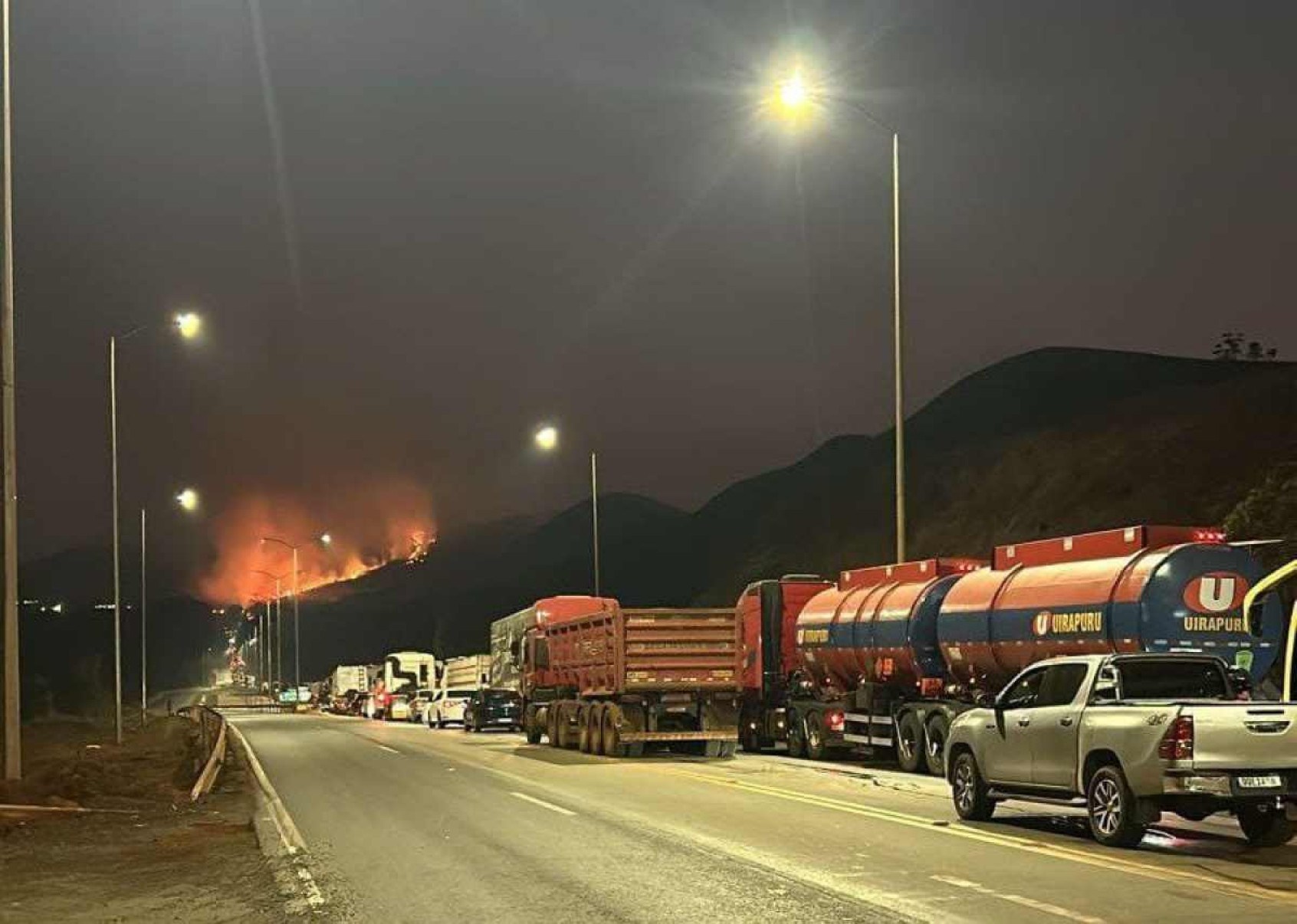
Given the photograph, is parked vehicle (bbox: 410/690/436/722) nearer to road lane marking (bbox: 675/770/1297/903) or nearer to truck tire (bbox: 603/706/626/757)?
truck tire (bbox: 603/706/626/757)

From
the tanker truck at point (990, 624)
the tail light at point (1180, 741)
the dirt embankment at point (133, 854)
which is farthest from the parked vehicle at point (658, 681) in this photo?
the tail light at point (1180, 741)

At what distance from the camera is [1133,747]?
13.5 m

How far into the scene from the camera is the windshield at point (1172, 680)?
14.6 meters

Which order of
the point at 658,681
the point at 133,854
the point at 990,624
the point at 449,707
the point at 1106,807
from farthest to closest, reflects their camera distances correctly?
the point at 449,707 < the point at 658,681 < the point at 990,624 < the point at 133,854 < the point at 1106,807

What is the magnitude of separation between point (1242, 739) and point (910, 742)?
12192 millimetres

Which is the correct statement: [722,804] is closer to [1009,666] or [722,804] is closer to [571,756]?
[1009,666]

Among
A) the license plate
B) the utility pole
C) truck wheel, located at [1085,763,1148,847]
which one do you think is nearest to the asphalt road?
truck wheel, located at [1085,763,1148,847]

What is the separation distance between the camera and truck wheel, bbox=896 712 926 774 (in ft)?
80.9

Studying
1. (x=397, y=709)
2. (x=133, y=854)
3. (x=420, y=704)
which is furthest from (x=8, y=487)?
(x=397, y=709)

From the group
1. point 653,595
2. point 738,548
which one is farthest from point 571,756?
point 653,595

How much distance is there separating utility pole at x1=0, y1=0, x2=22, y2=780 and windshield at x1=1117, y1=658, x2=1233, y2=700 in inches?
526

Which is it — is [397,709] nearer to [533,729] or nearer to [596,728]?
[533,729]

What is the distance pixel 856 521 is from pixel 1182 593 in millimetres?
96332

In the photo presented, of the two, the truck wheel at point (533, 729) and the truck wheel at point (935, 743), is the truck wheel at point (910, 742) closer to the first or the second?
the truck wheel at point (935, 743)
